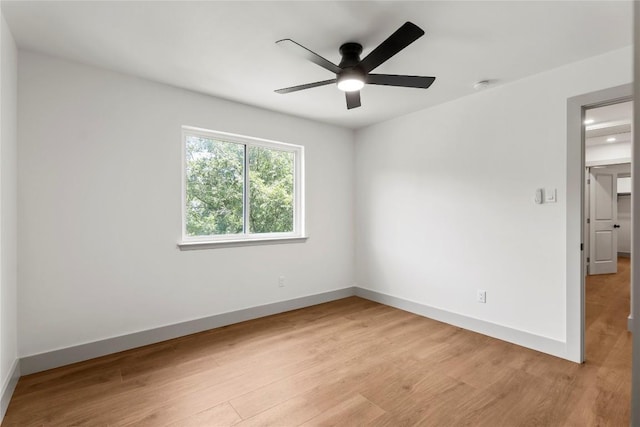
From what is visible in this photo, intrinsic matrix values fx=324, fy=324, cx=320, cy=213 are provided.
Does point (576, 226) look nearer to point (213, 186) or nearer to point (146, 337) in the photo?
point (213, 186)

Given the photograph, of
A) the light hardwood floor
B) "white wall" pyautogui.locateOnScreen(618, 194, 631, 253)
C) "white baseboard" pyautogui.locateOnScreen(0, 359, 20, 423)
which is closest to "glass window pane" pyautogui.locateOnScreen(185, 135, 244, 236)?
the light hardwood floor

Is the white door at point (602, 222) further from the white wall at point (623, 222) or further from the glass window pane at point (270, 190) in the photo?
the glass window pane at point (270, 190)

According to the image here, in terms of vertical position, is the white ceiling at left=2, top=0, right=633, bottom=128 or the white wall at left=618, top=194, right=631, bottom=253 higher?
the white ceiling at left=2, top=0, right=633, bottom=128

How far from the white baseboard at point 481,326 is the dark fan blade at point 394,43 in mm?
A: 2619

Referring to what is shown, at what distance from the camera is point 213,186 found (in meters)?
3.45

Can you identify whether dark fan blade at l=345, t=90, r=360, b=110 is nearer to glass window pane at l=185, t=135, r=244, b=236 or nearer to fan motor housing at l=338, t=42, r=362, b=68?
fan motor housing at l=338, t=42, r=362, b=68

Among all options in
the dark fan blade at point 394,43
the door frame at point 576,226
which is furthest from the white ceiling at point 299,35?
the door frame at point 576,226

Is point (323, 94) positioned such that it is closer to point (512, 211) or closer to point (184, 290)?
point (512, 211)

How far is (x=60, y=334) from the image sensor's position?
2.52 m

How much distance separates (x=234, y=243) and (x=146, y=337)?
3.82 ft

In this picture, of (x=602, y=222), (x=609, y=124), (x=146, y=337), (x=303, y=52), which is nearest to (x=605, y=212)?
(x=602, y=222)

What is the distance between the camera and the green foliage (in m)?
3.32

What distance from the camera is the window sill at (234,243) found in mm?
3168

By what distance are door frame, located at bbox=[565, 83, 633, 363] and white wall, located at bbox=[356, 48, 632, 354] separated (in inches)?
2.2
